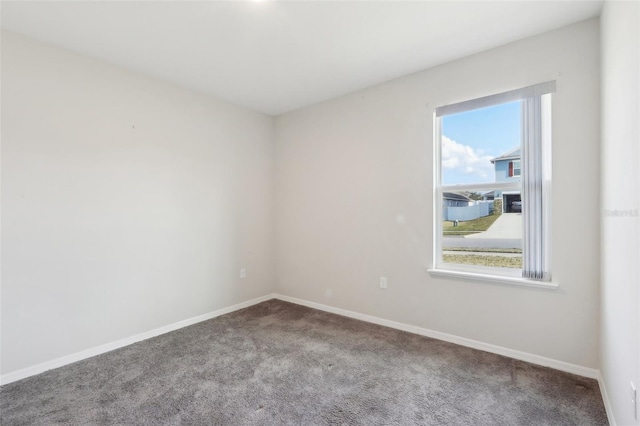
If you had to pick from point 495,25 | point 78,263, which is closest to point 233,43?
point 495,25

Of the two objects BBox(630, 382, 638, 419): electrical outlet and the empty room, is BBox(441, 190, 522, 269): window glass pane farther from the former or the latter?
BBox(630, 382, 638, 419): electrical outlet

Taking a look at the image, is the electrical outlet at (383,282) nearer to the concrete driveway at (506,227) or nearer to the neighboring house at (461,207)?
the neighboring house at (461,207)

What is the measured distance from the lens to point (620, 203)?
1459mm

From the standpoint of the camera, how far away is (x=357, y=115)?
3.25m

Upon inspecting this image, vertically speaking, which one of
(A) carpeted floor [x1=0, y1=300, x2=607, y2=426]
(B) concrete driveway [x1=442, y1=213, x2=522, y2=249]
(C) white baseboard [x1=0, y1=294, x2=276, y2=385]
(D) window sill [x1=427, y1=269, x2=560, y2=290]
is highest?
(B) concrete driveway [x1=442, y1=213, x2=522, y2=249]

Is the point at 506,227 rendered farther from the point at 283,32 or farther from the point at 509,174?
the point at 283,32

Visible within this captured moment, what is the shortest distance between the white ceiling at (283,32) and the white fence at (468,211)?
4.31 feet

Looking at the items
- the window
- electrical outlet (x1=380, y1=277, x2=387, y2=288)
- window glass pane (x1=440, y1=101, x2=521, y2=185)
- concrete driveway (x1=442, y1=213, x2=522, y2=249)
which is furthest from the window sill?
window glass pane (x1=440, y1=101, x2=521, y2=185)

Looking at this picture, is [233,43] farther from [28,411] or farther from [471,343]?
[471,343]

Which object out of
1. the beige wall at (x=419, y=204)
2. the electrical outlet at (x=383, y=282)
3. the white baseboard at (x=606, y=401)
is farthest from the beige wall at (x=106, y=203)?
the white baseboard at (x=606, y=401)

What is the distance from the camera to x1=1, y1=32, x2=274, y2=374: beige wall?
2131mm

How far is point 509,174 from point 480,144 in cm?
36

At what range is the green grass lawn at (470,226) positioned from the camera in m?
2.56

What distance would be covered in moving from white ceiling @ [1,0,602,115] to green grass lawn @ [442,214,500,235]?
1435mm
